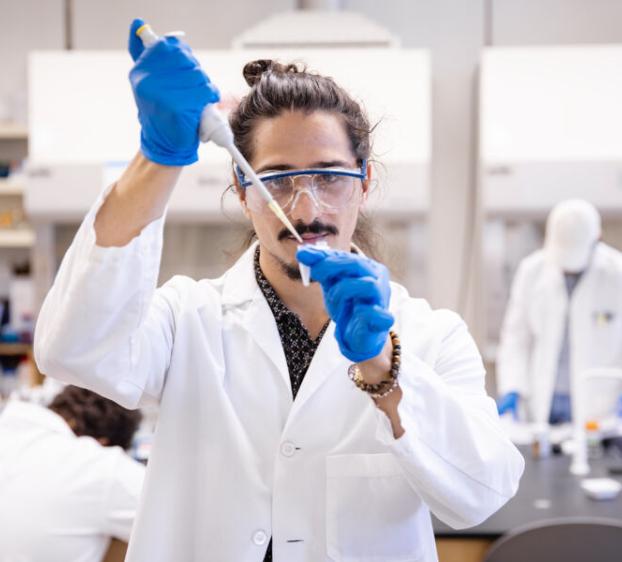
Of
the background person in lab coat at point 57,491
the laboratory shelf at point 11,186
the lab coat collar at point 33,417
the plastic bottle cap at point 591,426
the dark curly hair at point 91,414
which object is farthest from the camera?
the laboratory shelf at point 11,186

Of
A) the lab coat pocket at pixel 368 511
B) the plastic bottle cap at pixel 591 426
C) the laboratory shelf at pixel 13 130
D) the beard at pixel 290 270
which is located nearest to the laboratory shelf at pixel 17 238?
Result: the laboratory shelf at pixel 13 130

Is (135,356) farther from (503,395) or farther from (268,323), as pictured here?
(503,395)

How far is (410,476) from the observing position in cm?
101

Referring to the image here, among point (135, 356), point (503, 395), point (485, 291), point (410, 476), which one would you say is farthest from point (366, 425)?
point (485, 291)

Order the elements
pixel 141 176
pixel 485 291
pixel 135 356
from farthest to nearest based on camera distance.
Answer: pixel 485 291 < pixel 135 356 < pixel 141 176

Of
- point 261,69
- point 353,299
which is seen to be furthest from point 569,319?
point 353,299

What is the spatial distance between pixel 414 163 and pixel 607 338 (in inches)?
45.9

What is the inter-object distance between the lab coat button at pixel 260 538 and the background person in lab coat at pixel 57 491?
2.67 feet

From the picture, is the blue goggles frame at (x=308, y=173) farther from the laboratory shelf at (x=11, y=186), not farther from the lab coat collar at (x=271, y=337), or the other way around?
the laboratory shelf at (x=11, y=186)

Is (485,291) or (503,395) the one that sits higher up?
(485,291)

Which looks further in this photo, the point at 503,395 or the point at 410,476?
the point at 503,395

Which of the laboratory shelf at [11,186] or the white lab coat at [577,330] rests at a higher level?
Answer: the laboratory shelf at [11,186]

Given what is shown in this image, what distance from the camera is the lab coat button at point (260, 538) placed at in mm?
1062

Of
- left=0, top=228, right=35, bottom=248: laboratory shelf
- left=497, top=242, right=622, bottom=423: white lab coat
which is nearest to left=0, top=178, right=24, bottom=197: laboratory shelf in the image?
left=0, top=228, right=35, bottom=248: laboratory shelf
